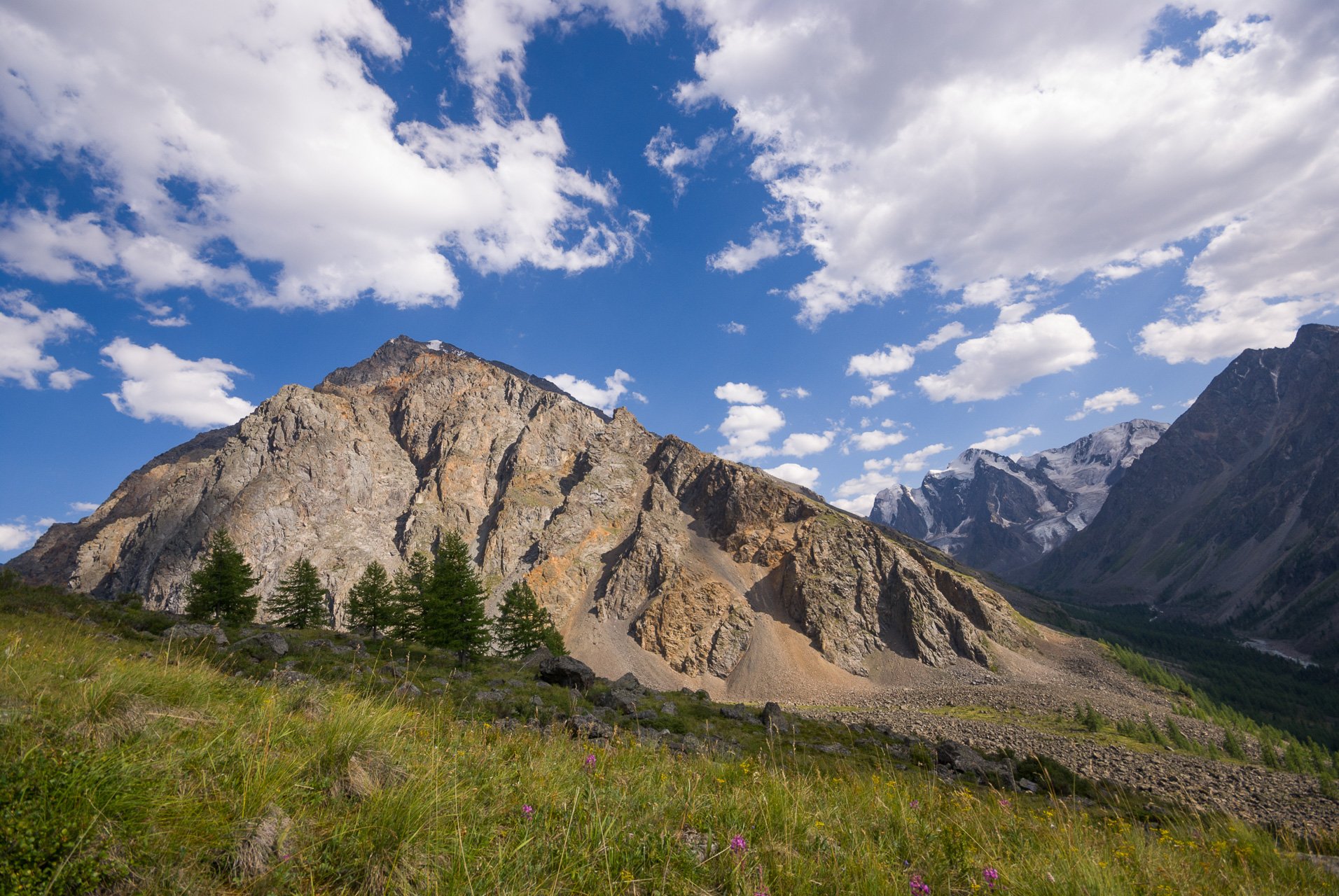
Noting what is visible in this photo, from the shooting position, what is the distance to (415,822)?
3.48 m

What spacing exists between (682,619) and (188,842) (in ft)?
360

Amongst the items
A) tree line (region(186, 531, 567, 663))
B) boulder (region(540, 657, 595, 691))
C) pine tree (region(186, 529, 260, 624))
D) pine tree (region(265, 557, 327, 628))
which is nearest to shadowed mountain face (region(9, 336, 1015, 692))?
tree line (region(186, 531, 567, 663))

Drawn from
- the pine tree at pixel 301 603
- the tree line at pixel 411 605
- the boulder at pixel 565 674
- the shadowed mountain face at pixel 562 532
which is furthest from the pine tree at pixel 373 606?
the shadowed mountain face at pixel 562 532

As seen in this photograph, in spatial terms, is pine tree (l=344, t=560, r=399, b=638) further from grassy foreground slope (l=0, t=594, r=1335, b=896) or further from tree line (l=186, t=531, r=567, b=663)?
grassy foreground slope (l=0, t=594, r=1335, b=896)

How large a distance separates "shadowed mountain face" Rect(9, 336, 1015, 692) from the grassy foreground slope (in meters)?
97.4

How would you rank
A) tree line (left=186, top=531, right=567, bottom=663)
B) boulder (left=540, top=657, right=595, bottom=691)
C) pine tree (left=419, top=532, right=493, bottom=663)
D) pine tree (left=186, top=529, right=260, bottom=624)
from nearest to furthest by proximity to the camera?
boulder (left=540, top=657, right=595, bottom=691), pine tree (left=419, top=532, right=493, bottom=663), tree line (left=186, top=531, right=567, bottom=663), pine tree (left=186, top=529, right=260, bottom=624)

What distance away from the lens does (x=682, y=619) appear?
10738cm

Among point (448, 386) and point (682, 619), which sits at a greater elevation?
point (448, 386)

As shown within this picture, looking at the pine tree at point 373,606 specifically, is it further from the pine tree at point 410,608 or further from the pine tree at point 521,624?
the pine tree at point 521,624

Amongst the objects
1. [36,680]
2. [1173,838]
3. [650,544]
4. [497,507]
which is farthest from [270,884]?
[497,507]

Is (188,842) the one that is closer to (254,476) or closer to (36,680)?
(36,680)

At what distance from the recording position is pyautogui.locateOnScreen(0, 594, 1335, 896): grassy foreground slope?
2760 mm

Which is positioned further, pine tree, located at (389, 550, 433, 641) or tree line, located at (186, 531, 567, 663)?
pine tree, located at (389, 550, 433, 641)

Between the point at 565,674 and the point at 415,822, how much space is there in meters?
23.6
